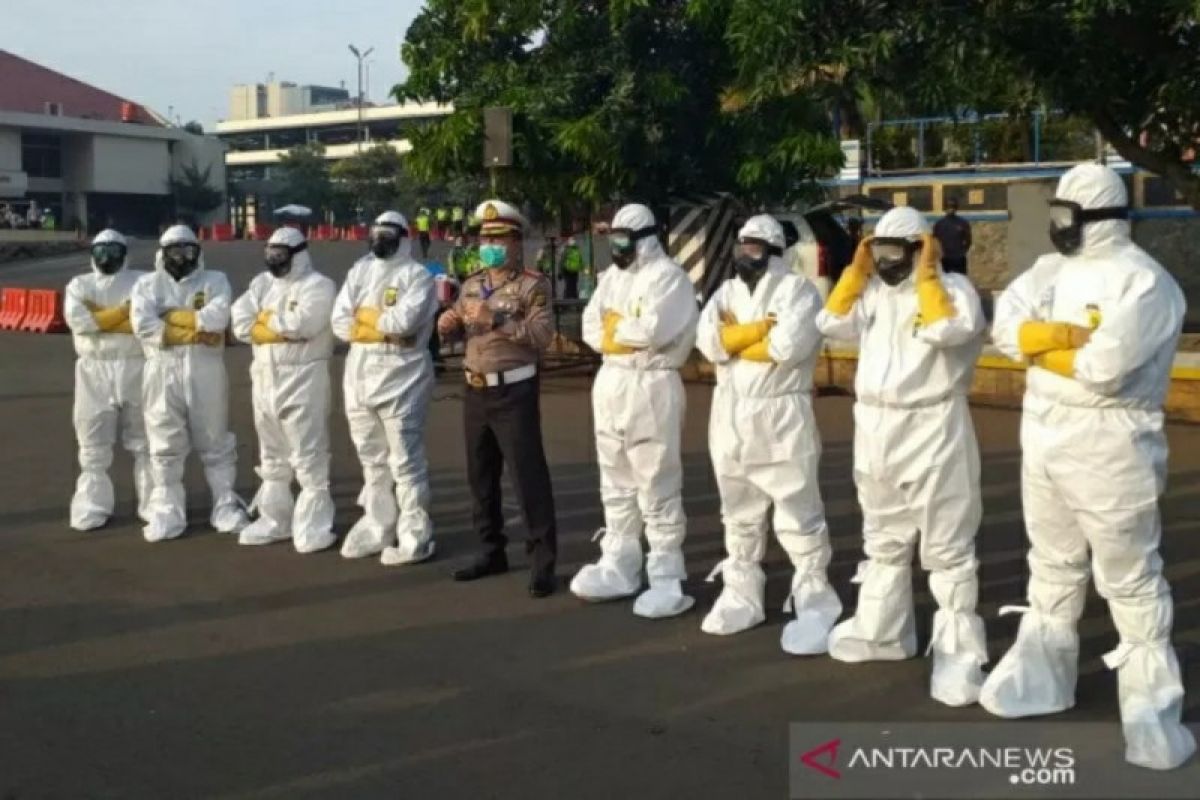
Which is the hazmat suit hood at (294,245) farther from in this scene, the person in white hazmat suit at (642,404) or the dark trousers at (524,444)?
the person in white hazmat suit at (642,404)

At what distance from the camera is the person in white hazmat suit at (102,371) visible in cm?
968

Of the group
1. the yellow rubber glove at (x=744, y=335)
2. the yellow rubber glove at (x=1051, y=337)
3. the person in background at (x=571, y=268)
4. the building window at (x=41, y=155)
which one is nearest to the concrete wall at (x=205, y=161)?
the building window at (x=41, y=155)

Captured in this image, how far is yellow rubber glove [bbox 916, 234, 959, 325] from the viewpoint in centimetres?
601

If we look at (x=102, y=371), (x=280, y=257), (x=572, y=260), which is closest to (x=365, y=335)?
(x=280, y=257)

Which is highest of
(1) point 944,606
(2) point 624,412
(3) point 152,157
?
(3) point 152,157

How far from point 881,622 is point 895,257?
5.24 feet

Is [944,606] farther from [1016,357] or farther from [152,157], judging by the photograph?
[152,157]

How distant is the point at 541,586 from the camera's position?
310 inches

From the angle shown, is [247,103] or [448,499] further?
[247,103]

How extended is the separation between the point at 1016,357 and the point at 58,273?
36452mm

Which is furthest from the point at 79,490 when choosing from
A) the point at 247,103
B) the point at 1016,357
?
the point at 247,103

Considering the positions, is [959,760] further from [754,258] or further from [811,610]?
[754,258]

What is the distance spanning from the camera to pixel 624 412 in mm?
7543

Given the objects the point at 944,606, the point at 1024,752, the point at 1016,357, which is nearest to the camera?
the point at 1024,752
